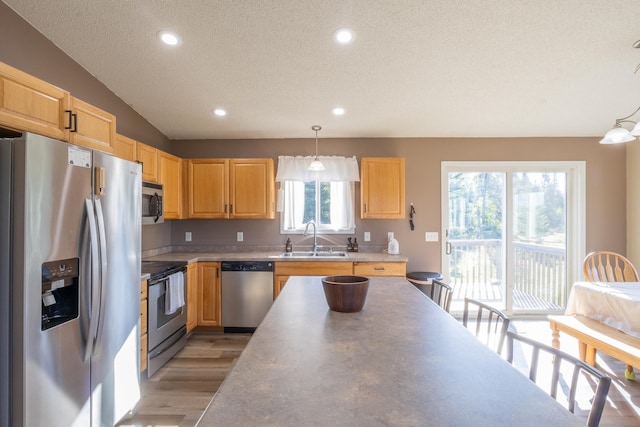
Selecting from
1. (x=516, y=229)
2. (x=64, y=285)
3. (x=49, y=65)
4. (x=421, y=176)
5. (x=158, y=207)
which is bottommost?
(x=64, y=285)

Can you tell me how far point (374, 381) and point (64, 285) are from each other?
1658 mm

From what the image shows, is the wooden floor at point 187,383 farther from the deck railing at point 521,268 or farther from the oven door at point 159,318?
the deck railing at point 521,268

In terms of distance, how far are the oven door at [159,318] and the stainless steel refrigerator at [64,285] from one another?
47 cm

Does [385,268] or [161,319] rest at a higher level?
[385,268]

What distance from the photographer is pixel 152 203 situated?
9.90 ft

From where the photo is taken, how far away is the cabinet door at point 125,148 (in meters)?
2.71

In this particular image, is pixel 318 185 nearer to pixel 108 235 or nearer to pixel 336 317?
pixel 108 235

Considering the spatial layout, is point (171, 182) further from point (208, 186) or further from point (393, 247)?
point (393, 247)

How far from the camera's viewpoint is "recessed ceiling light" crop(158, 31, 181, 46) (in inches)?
88.5

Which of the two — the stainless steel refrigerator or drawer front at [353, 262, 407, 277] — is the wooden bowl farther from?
drawer front at [353, 262, 407, 277]

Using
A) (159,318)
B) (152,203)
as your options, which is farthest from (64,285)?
(152,203)

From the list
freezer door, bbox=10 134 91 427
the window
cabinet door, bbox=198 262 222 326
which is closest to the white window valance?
the window

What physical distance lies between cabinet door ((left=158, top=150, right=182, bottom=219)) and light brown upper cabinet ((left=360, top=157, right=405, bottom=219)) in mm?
2246

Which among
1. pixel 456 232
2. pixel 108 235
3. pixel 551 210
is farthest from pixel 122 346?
pixel 551 210
